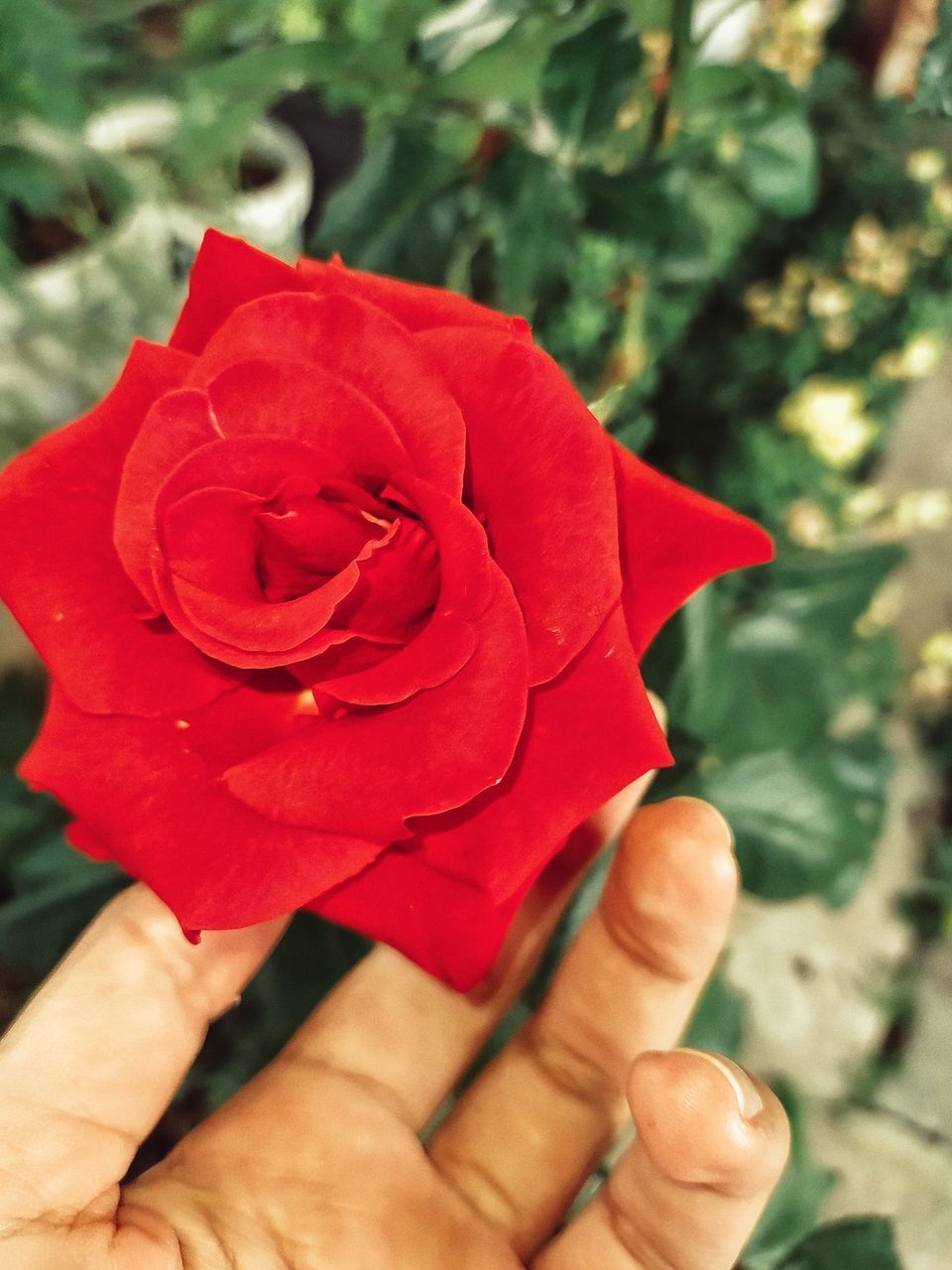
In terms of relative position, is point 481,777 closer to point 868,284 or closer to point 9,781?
point 9,781

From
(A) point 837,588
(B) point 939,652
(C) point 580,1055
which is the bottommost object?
(B) point 939,652

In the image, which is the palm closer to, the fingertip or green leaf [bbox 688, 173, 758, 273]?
the fingertip

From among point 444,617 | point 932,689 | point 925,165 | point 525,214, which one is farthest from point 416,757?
point 932,689

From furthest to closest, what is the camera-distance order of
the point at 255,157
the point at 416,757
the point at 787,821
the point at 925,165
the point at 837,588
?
the point at 255,157
the point at 925,165
the point at 837,588
the point at 787,821
the point at 416,757

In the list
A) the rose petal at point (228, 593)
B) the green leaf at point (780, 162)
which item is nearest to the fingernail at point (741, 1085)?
the rose petal at point (228, 593)

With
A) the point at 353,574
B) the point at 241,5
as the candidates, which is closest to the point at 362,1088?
the point at 353,574

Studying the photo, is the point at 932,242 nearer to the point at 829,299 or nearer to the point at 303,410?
the point at 829,299
